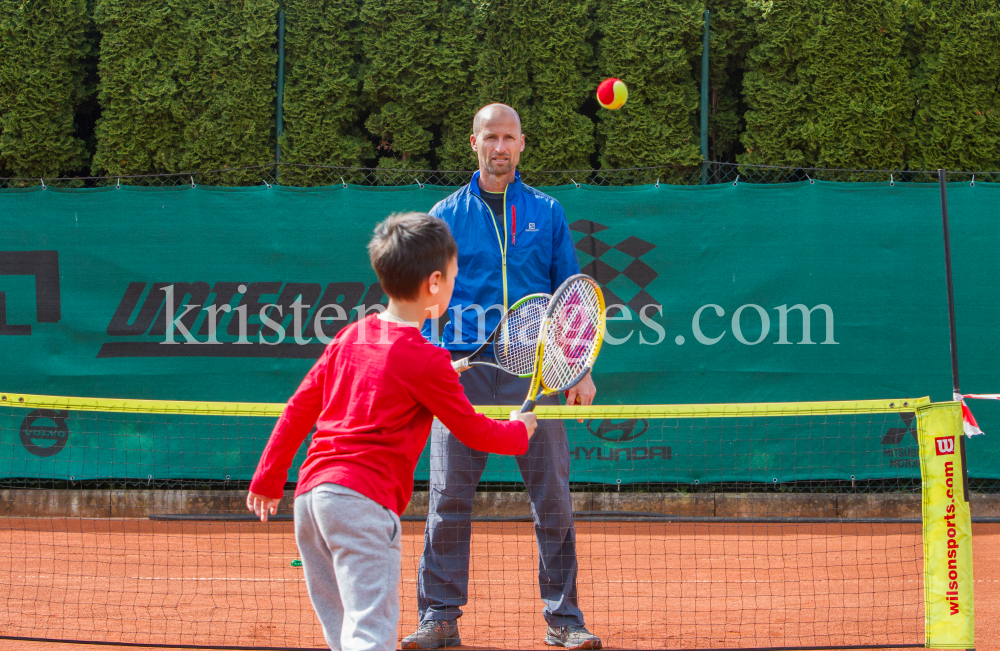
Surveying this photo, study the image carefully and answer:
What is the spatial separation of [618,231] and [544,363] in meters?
3.46

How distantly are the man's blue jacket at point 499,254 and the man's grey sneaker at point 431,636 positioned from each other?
3.44 feet

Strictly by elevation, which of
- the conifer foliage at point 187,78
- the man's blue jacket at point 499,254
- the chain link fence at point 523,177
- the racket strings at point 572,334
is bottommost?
the racket strings at point 572,334

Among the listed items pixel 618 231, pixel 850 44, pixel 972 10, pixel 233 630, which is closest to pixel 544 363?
pixel 233 630

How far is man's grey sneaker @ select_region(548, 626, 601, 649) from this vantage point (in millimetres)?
3211

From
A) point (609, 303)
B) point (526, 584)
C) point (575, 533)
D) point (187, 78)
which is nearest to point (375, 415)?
point (526, 584)

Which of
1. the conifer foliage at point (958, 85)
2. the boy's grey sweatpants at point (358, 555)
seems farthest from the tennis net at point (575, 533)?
the conifer foliage at point (958, 85)

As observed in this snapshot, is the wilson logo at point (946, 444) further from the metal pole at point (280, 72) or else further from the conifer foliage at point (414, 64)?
the metal pole at point (280, 72)

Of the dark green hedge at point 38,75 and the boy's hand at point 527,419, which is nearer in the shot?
the boy's hand at point 527,419

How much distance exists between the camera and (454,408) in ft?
7.11

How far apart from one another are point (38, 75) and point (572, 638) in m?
5.81

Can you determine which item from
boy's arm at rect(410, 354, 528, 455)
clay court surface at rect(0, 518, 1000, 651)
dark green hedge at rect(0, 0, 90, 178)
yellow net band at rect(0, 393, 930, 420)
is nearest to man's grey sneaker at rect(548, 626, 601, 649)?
clay court surface at rect(0, 518, 1000, 651)

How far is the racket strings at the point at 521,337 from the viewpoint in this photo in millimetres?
3076

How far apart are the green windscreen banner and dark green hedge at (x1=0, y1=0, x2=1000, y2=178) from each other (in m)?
0.56

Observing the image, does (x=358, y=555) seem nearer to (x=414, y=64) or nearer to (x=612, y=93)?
→ (x=612, y=93)
